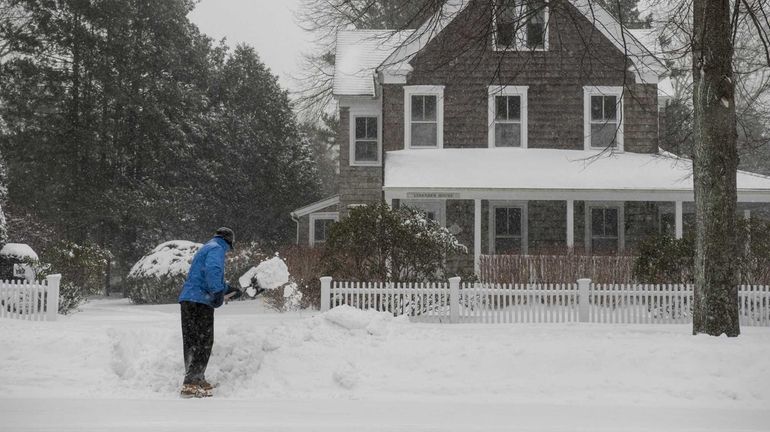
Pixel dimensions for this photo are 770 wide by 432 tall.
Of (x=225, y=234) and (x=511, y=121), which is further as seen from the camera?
(x=511, y=121)

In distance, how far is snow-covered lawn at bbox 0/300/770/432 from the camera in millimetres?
7230

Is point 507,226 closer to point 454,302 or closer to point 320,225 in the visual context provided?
point 454,302

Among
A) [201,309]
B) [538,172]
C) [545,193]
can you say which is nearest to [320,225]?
[538,172]

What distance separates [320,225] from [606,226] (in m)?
11.9

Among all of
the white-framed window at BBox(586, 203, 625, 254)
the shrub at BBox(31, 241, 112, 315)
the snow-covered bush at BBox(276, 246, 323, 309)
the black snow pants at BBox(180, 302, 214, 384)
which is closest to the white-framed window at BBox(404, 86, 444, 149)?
the snow-covered bush at BBox(276, 246, 323, 309)

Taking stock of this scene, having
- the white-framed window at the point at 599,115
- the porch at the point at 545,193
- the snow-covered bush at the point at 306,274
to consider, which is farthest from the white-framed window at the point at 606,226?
the snow-covered bush at the point at 306,274

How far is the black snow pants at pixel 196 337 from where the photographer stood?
8438 mm

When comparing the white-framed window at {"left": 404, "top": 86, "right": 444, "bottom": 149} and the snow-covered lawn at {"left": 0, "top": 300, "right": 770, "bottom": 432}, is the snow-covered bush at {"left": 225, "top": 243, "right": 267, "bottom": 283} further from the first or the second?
the snow-covered lawn at {"left": 0, "top": 300, "right": 770, "bottom": 432}

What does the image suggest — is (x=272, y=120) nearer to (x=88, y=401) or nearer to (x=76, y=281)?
(x=76, y=281)

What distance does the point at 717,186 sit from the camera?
1107 centimetres

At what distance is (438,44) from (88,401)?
15576mm

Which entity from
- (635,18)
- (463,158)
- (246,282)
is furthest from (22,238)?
(635,18)

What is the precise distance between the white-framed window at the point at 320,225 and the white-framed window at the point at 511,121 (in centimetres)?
876

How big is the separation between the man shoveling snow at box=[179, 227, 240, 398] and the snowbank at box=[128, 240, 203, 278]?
14023 mm
